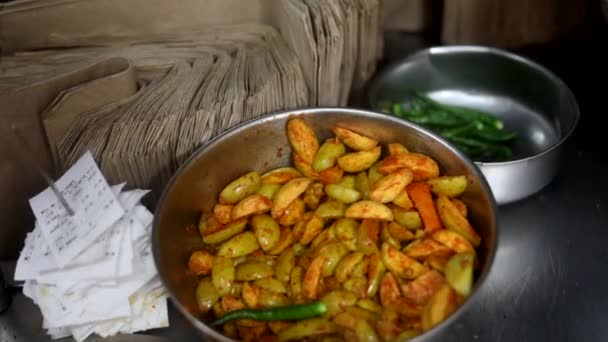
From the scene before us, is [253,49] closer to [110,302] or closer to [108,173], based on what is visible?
[108,173]

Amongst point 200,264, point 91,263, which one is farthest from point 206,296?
point 91,263

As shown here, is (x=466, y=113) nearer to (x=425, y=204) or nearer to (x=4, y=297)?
(x=425, y=204)

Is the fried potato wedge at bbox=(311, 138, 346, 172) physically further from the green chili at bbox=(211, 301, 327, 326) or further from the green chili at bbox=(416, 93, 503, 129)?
the green chili at bbox=(416, 93, 503, 129)

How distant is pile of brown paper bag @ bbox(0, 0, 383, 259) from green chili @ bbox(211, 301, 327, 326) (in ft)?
0.97

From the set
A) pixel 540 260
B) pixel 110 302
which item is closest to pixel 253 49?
pixel 110 302

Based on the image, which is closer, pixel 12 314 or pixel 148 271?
pixel 148 271

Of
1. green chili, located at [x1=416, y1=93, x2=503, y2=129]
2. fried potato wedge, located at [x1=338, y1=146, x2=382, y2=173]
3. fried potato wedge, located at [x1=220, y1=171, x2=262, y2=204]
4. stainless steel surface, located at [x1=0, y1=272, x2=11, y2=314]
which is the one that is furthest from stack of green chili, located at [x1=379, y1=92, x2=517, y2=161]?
stainless steel surface, located at [x1=0, y1=272, x2=11, y2=314]

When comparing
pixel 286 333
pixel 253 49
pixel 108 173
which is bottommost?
pixel 286 333

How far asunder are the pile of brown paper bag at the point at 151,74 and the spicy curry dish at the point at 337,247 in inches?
4.5

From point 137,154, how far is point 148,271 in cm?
19

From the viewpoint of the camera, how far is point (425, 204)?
3.11ft

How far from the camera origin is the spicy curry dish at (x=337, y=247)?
84 centimetres

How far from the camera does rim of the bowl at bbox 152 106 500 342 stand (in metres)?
0.78

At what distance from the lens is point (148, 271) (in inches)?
36.9
